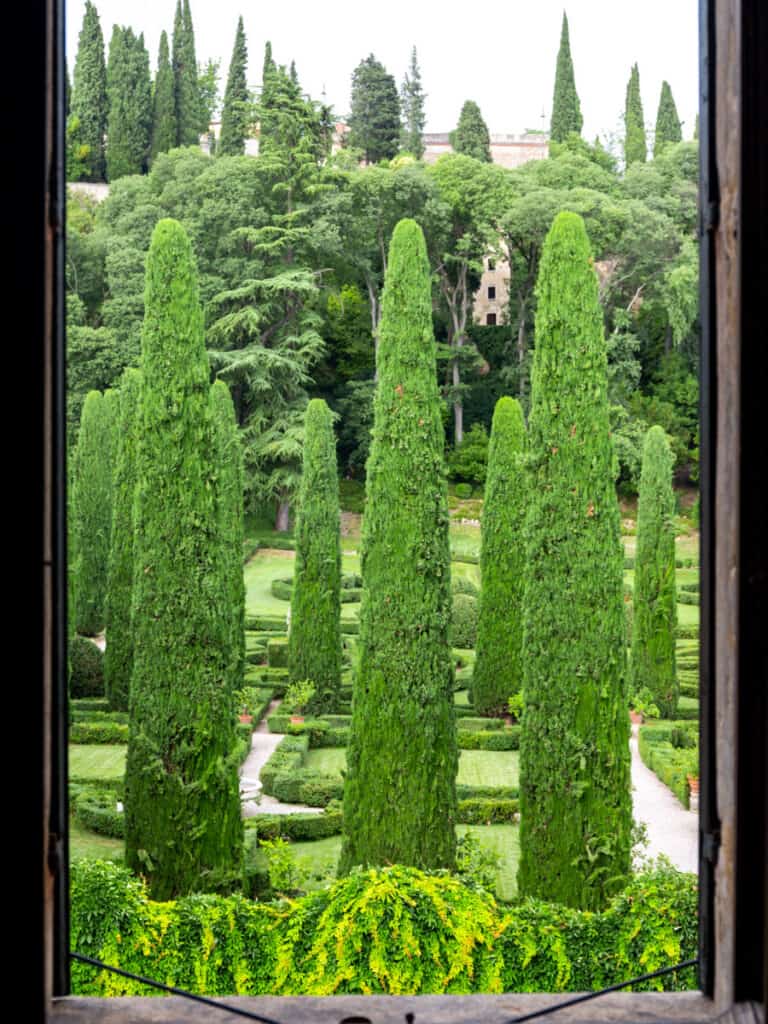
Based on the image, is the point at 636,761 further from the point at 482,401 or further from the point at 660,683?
the point at 482,401

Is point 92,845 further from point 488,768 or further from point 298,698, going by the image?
point 488,768

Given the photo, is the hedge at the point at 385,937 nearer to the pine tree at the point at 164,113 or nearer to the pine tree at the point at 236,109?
the pine tree at the point at 236,109

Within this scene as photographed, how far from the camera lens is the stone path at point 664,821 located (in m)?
11.5

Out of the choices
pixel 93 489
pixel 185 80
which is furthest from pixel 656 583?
pixel 185 80

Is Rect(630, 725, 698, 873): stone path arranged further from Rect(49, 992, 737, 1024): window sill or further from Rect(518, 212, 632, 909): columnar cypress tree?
Rect(49, 992, 737, 1024): window sill

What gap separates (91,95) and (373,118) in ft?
36.8

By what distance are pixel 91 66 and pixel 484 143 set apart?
15.3 meters

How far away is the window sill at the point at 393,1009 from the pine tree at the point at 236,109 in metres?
33.7

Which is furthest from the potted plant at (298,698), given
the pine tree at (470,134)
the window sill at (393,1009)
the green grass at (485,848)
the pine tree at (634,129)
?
the pine tree at (634,129)

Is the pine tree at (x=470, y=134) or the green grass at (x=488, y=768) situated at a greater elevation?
the pine tree at (x=470, y=134)

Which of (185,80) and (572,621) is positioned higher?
(185,80)

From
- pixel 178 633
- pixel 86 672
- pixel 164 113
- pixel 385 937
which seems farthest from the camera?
pixel 164 113

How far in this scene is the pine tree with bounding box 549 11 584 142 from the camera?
3962cm

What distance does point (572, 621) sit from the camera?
359 inches
